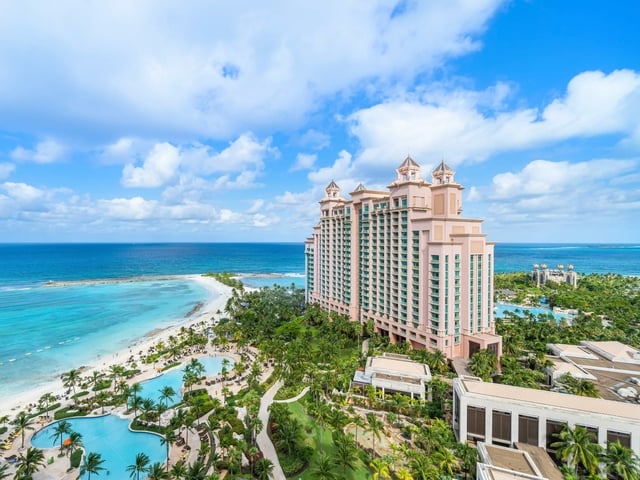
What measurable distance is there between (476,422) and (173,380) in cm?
3883

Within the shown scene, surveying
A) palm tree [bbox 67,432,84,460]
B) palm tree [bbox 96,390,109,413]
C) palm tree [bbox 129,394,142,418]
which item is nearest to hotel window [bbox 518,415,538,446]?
palm tree [bbox 129,394,142,418]

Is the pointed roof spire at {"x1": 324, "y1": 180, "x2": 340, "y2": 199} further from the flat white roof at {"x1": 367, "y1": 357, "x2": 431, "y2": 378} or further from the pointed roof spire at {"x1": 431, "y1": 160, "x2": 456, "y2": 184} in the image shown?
the flat white roof at {"x1": 367, "y1": 357, "x2": 431, "y2": 378}

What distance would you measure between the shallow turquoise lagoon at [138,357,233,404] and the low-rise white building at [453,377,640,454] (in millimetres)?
32550

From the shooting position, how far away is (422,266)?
4744cm

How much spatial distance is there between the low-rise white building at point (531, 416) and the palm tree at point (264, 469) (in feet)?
54.4

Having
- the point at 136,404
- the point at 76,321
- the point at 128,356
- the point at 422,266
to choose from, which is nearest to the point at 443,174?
the point at 422,266

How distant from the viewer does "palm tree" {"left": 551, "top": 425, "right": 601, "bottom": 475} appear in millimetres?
22616

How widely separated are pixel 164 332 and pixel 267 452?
50.5 meters

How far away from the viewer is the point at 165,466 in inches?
1062

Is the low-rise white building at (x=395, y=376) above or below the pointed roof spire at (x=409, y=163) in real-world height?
below

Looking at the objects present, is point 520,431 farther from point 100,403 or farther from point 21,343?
point 21,343

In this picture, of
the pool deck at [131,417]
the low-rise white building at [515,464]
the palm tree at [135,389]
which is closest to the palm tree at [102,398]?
the pool deck at [131,417]

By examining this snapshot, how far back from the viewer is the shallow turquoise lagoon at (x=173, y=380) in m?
41.0

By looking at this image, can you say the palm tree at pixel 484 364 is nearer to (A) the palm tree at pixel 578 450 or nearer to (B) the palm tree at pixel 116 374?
(A) the palm tree at pixel 578 450
